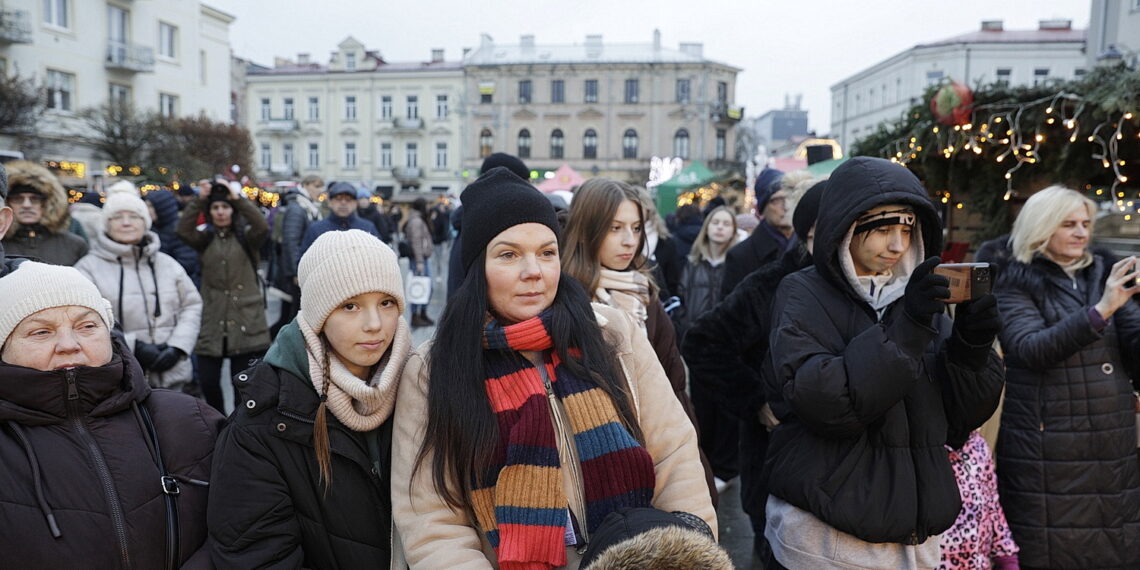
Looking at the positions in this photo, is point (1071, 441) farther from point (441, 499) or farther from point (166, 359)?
point (166, 359)

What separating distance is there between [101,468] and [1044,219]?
3556mm

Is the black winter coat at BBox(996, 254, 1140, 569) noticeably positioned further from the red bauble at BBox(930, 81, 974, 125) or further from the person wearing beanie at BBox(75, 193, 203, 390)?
the person wearing beanie at BBox(75, 193, 203, 390)

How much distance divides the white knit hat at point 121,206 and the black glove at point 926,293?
4.01 m

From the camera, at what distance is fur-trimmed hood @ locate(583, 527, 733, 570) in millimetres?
1419

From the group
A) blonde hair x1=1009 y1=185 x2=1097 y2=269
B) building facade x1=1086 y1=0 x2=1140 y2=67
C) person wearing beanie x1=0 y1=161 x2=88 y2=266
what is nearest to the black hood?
blonde hair x1=1009 y1=185 x2=1097 y2=269

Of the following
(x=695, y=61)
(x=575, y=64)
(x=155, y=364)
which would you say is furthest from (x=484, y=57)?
(x=155, y=364)

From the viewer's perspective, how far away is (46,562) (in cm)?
189

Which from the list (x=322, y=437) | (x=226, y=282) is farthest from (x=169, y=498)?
(x=226, y=282)

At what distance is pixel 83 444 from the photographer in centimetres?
200

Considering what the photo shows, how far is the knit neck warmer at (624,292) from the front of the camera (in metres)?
3.26

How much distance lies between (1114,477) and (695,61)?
53715 mm

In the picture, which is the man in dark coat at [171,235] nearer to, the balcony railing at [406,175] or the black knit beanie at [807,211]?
the black knit beanie at [807,211]

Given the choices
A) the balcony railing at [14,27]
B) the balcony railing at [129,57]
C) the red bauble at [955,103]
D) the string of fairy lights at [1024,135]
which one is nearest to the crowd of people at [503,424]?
the string of fairy lights at [1024,135]

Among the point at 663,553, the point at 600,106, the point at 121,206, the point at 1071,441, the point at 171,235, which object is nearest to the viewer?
the point at 663,553
